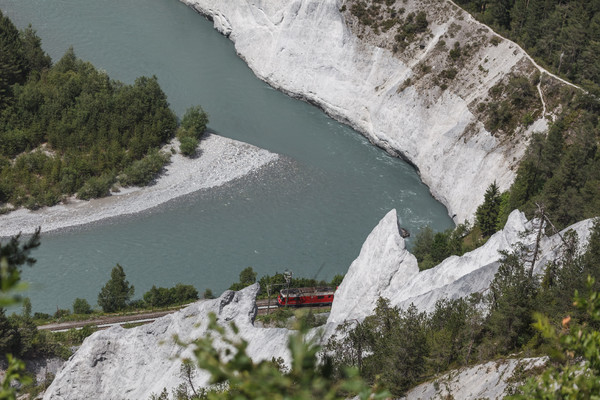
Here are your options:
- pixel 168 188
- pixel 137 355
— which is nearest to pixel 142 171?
pixel 168 188

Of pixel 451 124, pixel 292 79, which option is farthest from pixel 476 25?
pixel 292 79

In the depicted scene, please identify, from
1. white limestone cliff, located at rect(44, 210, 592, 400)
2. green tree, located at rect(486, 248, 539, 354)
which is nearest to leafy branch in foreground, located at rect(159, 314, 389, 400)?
green tree, located at rect(486, 248, 539, 354)

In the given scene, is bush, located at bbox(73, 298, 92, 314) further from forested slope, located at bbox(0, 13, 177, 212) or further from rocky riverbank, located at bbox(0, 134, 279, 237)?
forested slope, located at bbox(0, 13, 177, 212)

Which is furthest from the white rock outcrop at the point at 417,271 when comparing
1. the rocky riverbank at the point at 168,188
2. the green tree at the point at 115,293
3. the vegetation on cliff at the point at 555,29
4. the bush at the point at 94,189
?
the bush at the point at 94,189

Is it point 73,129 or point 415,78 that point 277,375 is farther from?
point 415,78

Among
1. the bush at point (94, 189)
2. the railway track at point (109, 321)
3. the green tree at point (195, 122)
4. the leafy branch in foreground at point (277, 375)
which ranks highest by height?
the leafy branch in foreground at point (277, 375)

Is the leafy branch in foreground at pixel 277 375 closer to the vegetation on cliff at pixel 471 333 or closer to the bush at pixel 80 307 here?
the vegetation on cliff at pixel 471 333
